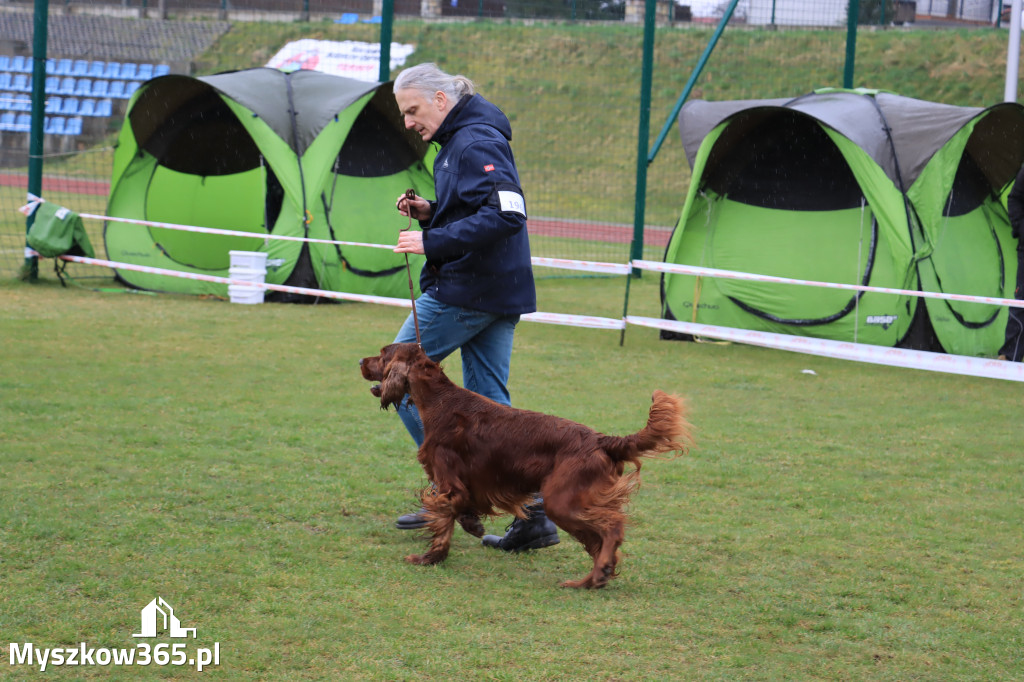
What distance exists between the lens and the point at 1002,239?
924 centimetres

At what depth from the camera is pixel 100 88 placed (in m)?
31.3

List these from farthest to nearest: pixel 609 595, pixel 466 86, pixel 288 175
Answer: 1. pixel 288 175
2. pixel 466 86
3. pixel 609 595

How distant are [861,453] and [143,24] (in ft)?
106

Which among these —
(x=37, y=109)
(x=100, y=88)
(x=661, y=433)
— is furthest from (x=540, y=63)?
(x=661, y=433)

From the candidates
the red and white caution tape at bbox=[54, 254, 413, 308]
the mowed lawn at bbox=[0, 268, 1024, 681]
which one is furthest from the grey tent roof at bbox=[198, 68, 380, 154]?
the mowed lawn at bbox=[0, 268, 1024, 681]

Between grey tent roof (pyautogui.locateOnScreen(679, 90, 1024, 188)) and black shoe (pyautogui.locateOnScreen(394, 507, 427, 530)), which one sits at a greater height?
grey tent roof (pyautogui.locateOnScreen(679, 90, 1024, 188))

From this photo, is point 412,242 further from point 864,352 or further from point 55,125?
point 55,125

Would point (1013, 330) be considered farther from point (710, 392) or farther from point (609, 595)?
point (609, 595)

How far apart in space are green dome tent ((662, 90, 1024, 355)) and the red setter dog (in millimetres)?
5893

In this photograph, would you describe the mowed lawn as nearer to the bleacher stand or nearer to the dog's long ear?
the dog's long ear

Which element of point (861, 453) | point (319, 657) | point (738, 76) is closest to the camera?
point (319, 657)

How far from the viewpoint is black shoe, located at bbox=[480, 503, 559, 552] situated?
398cm

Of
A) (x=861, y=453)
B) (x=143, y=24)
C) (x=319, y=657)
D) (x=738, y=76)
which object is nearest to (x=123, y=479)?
(x=319, y=657)

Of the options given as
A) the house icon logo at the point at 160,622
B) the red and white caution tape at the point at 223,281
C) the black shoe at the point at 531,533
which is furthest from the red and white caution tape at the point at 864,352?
the house icon logo at the point at 160,622
